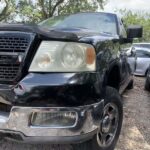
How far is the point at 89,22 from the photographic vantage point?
15.6 ft

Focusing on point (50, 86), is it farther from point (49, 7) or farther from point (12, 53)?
point (49, 7)

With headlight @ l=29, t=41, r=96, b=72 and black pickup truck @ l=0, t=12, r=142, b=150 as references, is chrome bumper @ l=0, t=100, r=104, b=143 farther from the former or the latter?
headlight @ l=29, t=41, r=96, b=72

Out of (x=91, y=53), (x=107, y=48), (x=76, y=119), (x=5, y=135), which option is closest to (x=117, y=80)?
(x=107, y=48)

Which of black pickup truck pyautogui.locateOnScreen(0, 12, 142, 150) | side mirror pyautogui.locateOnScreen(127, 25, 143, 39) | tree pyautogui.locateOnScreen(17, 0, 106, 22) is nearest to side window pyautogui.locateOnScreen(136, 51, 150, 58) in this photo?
side mirror pyautogui.locateOnScreen(127, 25, 143, 39)

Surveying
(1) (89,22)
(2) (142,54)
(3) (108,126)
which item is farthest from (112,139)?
(2) (142,54)

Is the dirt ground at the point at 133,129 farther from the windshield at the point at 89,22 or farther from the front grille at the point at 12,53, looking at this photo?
the windshield at the point at 89,22

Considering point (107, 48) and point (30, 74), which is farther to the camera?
point (107, 48)

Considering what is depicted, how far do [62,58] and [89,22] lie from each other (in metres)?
2.09

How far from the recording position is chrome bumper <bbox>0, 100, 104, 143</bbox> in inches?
101

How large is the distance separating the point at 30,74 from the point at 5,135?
54cm

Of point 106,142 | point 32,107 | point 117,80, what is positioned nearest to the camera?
point 32,107

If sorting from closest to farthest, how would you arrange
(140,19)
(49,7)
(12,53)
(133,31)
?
(12,53), (133,31), (49,7), (140,19)

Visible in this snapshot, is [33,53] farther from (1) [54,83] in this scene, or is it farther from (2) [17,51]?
(1) [54,83]

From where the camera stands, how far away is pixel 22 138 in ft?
8.71
